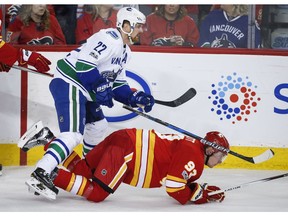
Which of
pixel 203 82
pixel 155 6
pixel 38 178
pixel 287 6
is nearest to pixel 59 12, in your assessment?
pixel 155 6

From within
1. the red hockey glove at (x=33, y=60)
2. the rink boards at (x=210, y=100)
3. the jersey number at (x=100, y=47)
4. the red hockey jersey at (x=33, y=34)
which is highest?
the red hockey jersey at (x=33, y=34)

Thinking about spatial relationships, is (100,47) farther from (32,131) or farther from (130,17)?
(32,131)

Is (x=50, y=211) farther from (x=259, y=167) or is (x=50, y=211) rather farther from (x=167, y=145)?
(x=259, y=167)

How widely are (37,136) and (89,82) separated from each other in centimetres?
53

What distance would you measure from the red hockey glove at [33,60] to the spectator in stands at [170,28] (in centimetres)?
95

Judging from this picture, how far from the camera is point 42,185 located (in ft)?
18.0

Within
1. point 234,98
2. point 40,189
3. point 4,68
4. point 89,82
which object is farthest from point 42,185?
point 234,98

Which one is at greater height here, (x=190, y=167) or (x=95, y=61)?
(x=95, y=61)

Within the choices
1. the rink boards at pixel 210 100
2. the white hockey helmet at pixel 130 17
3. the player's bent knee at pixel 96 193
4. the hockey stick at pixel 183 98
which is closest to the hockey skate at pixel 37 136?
the player's bent knee at pixel 96 193

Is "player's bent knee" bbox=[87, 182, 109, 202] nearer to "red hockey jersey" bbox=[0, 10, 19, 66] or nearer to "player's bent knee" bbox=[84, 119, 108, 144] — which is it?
"player's bent knee" bbox=[84, 119, 108, 144]

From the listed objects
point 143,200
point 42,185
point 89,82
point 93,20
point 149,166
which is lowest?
point 143,200

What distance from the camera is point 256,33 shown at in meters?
7.20

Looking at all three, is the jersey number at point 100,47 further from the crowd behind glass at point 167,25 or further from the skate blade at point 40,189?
the crowd behind glass at point 167,25

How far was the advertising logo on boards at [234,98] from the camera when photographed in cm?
707
